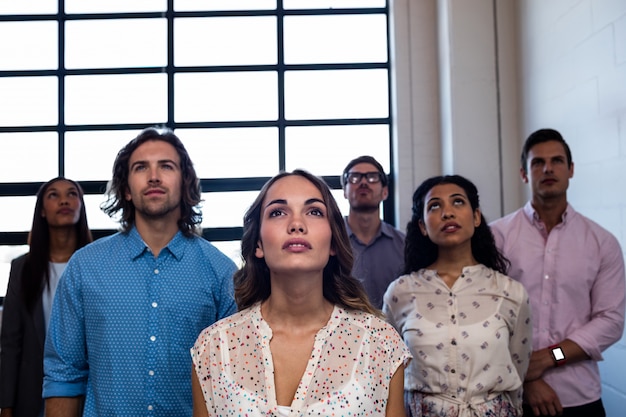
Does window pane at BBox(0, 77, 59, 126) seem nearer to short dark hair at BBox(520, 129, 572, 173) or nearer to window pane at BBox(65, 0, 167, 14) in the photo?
window pane at BBox(65, 0, 167, 14)

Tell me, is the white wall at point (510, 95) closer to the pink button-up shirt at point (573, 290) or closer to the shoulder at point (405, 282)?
the pink button-up shirt at point (573, 290)

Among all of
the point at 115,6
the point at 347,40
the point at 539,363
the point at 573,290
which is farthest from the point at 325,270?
the point at 115,6

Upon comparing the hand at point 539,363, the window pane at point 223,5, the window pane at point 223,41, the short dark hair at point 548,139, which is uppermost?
the window pane at point 223,5

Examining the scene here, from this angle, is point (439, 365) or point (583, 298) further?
point (583, 298)

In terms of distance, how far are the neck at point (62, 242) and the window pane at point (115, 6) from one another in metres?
2.06

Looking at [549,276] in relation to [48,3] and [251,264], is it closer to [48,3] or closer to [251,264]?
[251,264]

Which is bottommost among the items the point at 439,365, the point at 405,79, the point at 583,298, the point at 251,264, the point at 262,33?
the point at 439,365

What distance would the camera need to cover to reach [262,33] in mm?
4742

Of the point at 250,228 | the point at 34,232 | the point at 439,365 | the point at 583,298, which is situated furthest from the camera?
the point at 34,232

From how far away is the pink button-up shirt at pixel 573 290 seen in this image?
251 centimetres

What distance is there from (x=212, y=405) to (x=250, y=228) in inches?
19.8

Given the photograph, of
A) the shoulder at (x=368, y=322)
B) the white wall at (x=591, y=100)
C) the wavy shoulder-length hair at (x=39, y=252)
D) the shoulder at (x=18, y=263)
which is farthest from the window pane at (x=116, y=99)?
the shoulder at (x=368, y=322)

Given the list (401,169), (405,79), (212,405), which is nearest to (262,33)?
(405,79)

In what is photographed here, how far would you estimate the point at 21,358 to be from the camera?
3.12 meters
